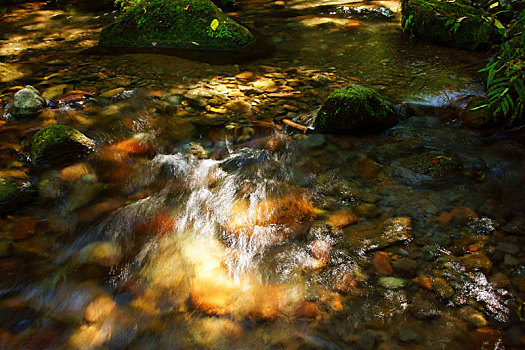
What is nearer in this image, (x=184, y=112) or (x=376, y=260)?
(x=376, y=260)

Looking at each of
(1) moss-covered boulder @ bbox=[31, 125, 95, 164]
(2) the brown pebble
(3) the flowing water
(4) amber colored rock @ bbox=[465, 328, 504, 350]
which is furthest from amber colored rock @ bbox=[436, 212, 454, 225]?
(1) moss-covered boulder @ bbox=[31, 125, 95, 164]

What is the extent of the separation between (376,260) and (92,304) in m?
2.10

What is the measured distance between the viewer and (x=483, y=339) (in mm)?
1843

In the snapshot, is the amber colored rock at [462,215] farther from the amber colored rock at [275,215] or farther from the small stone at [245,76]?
the small stone at [245,76]

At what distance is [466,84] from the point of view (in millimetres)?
4789

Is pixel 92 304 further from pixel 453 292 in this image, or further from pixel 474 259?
pixel 474 259

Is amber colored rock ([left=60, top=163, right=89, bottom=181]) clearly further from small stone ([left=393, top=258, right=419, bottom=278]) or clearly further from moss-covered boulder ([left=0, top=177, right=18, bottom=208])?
small stone ([left=393, top=258, right=419, bottom=278])

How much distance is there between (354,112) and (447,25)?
3864 mm

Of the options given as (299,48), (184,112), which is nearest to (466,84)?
(299,48)

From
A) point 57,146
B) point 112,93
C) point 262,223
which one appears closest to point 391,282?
point 262,223

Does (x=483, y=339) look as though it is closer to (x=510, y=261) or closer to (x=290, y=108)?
(x=510, y=261)

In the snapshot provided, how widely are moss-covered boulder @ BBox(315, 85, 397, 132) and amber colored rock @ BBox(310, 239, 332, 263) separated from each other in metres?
1.92

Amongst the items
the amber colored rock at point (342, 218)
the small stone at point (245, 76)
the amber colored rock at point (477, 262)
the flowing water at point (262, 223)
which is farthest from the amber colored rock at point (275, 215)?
the small stone at point (245, 76)

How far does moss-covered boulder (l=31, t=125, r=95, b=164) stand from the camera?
3.64m
